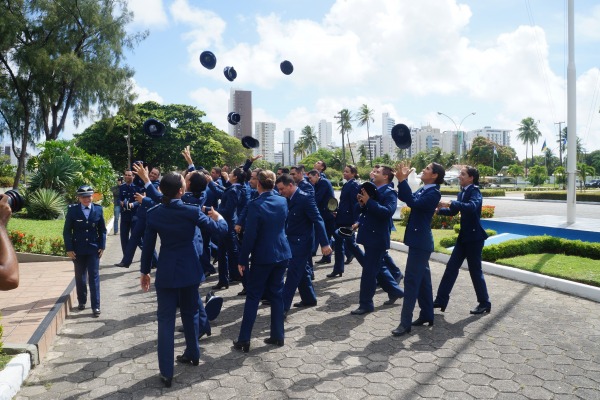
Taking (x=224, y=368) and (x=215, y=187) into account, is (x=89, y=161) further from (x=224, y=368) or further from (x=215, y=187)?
(x=224, y=368)

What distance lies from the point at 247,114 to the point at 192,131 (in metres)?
48.9

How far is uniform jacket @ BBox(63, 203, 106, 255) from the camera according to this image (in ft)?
21.2

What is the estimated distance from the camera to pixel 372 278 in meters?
6.12

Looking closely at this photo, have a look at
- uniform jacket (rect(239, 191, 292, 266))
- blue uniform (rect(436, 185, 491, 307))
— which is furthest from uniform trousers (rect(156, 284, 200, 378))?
blue uniform (rect(436, 185, 491, 307))

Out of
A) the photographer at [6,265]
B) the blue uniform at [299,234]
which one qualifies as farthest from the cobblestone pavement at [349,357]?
the photographer at [6,265]

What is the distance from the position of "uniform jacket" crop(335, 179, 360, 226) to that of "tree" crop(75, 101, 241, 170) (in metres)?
43.0

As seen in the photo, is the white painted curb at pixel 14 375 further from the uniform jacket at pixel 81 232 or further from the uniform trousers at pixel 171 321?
the uniform jacket at pixel 81 232

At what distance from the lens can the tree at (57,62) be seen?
83.1ft

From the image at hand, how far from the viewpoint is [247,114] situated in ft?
326

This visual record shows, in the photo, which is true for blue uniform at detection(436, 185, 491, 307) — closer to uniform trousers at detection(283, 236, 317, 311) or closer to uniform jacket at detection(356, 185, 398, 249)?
uniform jacket at detection(356, 185, 398, 249)

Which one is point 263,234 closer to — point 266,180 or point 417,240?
point 266,180

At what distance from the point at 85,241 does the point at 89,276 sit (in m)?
0.49

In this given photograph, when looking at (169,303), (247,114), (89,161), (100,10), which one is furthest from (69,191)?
(247,114)

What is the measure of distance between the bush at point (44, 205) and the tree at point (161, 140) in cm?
3203
